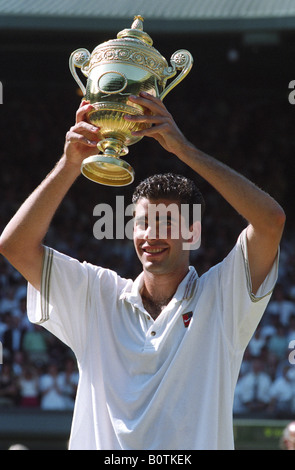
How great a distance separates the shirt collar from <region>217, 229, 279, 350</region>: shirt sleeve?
0.13 m

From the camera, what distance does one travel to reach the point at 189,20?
9586mm

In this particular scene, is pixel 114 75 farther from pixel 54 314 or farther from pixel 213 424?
pixel 213 424

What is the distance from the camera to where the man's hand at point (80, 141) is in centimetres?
287

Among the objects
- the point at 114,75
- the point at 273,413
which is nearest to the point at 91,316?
the point at 114,75

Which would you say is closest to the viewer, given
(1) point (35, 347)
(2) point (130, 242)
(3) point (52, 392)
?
(3) point (52, 392)

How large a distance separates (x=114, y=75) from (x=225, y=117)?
1077 centimetres

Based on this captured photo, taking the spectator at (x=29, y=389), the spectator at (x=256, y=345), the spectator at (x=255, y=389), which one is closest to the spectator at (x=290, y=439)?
the spectator at (x=255, y=389)

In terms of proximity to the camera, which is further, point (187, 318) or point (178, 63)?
point (178, 63)

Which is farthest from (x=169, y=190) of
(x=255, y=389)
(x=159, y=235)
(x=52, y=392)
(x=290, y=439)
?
(x=52, y=392)

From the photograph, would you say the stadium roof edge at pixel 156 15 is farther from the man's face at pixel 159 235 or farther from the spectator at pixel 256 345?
the man's face at pixel 159 235

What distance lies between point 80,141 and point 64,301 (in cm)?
58

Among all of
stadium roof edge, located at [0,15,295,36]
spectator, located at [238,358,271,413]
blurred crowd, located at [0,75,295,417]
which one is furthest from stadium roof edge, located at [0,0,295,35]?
spectator, located at [238,358,271,413]

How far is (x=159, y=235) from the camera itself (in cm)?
290

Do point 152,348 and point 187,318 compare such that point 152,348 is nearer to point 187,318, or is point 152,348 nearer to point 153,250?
point 187,318
